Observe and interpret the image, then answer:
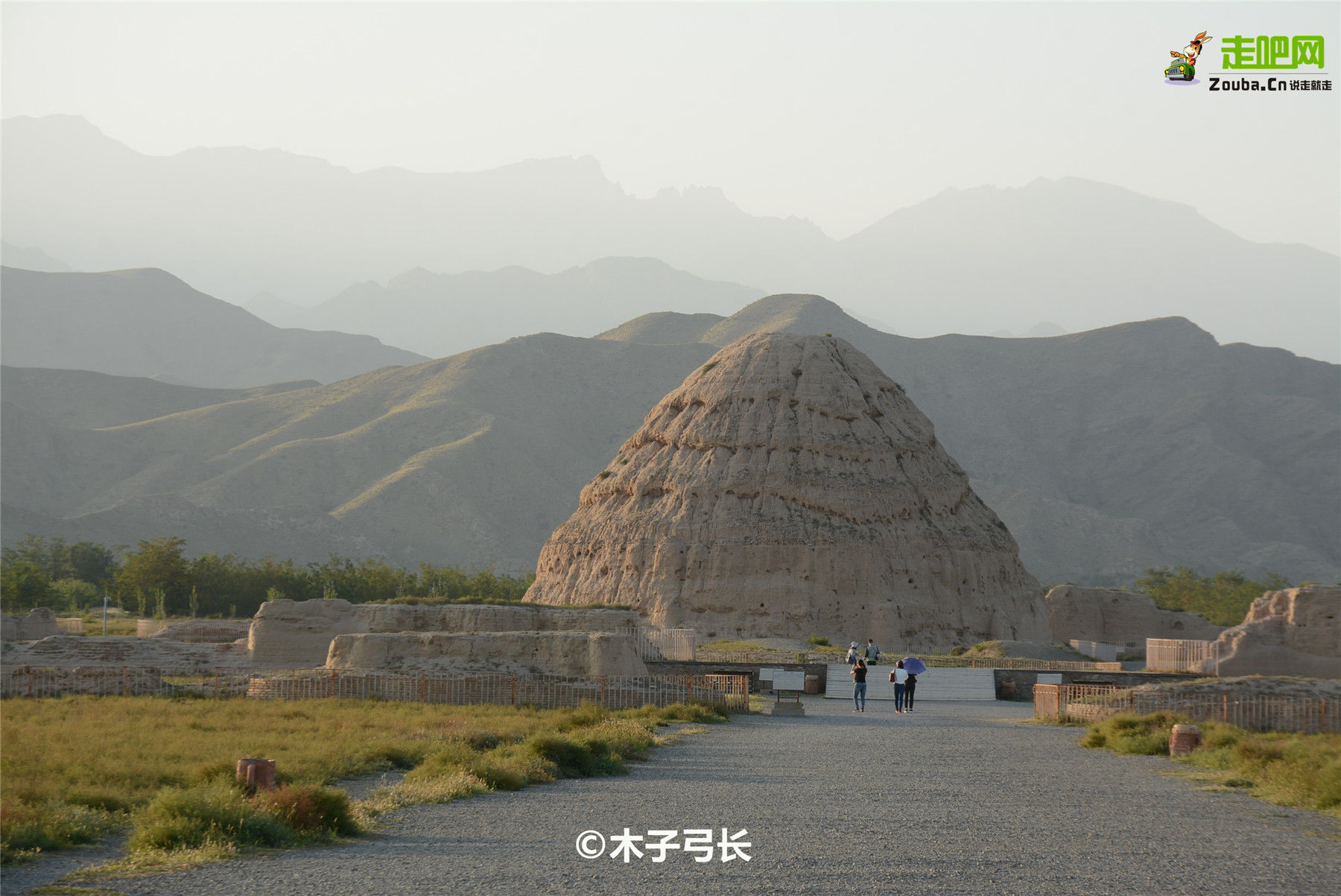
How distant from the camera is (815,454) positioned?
5062 cm

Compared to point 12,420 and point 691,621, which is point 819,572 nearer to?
point 691,621

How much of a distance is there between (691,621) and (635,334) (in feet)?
382

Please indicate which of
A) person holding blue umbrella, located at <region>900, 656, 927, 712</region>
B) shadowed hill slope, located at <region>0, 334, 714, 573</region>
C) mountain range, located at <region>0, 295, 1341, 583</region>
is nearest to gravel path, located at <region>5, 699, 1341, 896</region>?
person holding blue umbrella, located at <region>900, 656, 927, 712</region>

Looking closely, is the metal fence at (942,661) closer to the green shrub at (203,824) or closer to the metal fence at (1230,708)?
the metal fence at (1230,708)

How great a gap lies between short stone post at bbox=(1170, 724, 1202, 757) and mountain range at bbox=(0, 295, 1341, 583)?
88169 millimetres

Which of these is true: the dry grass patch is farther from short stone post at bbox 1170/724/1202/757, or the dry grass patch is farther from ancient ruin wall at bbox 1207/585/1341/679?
ancient ruin wall at bbox 1207/585/1341/679

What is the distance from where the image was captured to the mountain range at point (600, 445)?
4186 inches

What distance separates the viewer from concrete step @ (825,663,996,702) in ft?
105

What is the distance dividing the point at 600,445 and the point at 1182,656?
319ft

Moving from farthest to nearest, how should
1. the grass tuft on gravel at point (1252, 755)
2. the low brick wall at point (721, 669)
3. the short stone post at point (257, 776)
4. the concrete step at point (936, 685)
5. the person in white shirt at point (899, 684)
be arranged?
the concrete step at point (936, 685) < the low brick wall at point (721, 669) < the person in white shirt at point (899, 684) < the grass tuft on gravel at point (1252, 755) < the short stone post at point (257, 776)

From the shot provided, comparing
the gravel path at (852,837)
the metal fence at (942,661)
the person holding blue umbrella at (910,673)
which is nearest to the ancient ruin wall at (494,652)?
the person holding blue umbrella at (910,673)

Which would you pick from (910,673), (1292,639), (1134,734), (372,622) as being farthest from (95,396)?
(1134,734)

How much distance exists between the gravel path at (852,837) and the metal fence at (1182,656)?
21.0 metres

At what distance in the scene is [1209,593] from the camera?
75125 mm
